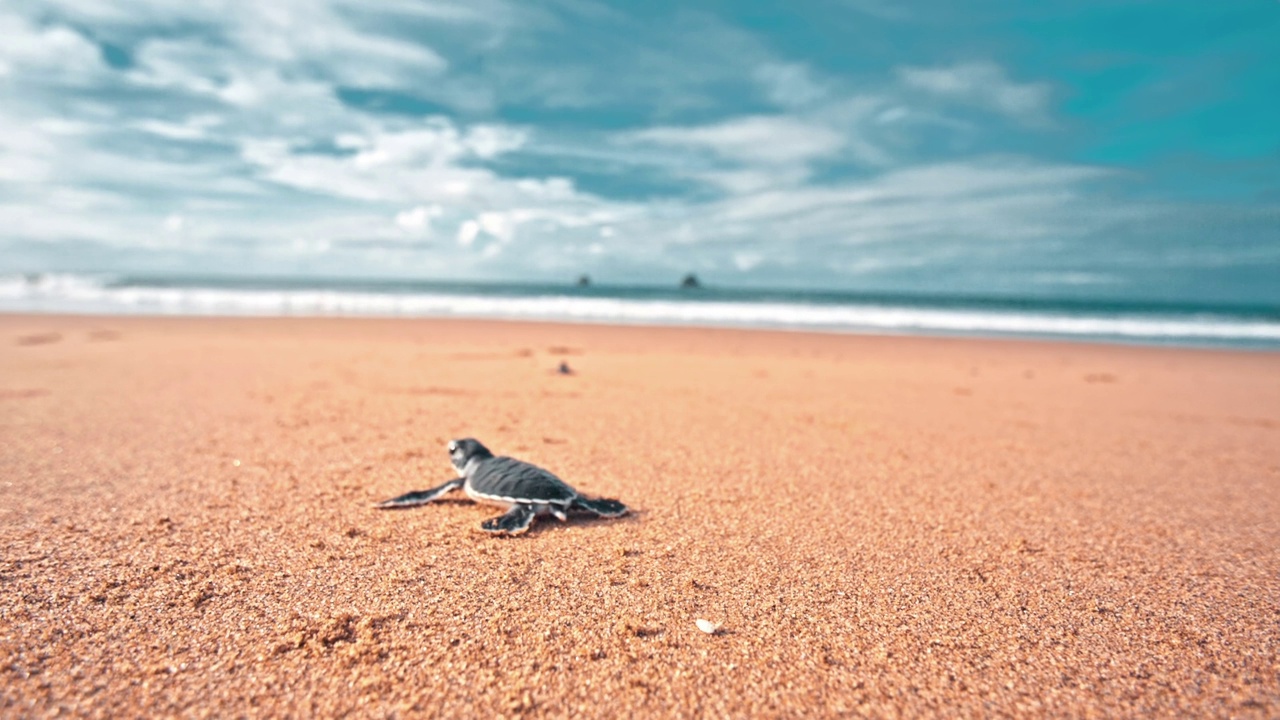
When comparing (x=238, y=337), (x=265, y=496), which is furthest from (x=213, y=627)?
(x=238, y=337)

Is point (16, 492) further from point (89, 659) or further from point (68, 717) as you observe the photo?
point (68, 717)

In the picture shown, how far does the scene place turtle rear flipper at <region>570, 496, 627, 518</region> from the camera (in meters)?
2.95

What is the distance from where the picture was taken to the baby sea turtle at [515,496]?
2840 millimetres

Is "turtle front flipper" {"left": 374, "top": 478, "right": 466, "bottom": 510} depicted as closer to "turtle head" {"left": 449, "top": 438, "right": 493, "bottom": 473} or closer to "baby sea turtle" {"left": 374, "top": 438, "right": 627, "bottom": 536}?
"baby sea turtle" {"left": 374, "top": 438, "right": 627, "bottom": 536}

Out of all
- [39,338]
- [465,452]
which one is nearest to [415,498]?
[465,452]

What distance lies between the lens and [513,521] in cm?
282

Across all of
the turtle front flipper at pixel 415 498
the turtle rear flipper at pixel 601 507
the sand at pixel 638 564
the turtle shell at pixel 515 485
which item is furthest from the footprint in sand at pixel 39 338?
the turtle rear flipper at pixel 601 507

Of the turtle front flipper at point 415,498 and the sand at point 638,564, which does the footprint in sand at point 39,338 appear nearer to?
the sand at point 638,564

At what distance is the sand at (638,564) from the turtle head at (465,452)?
0.24m

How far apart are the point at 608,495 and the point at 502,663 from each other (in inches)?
63.1

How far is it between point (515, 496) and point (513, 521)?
0.14 m

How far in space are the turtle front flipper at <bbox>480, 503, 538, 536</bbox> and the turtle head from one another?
1.95 ft

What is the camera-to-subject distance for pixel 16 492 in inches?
118

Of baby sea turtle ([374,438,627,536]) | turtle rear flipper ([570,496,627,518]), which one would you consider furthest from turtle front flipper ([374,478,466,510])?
turtle rear flipper ([570,496,627,518])
